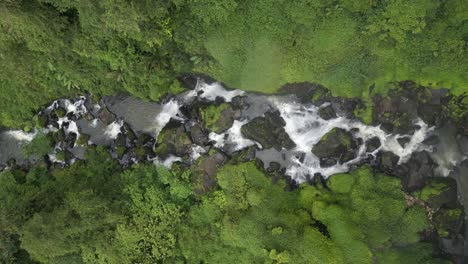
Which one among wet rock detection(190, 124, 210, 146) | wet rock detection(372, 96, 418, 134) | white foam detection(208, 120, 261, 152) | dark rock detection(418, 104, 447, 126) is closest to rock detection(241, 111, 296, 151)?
white foam detection(208, 120, 261, 152)

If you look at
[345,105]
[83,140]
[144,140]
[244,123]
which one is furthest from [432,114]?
[83,140]

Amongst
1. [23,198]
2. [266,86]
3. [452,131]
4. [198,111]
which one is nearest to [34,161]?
[23,198]

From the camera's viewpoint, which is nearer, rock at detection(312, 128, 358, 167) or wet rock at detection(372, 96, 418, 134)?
wet rock at detection(372, 96, 418, 134)

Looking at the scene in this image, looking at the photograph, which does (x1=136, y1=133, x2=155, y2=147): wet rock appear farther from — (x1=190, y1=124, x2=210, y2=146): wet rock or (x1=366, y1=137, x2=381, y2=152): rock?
(x1=366, y1=137, x2=381, y2=152): rock

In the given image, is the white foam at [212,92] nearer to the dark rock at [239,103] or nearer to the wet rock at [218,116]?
the dark rock at [239,103]

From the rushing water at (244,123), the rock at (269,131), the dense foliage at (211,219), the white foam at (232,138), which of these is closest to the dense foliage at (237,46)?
the rushing water at (244,123)

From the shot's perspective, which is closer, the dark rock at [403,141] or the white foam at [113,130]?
the dark rock at [403,141]

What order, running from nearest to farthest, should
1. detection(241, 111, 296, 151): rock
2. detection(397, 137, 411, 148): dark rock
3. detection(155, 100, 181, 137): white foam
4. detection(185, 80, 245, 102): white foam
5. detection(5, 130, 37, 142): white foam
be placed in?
detection(397, 137, 411, 148): dark rock → detection(241, 111, 296, 151): rock → detection(185, 80, 245, 102): white foam → detection(155, 100, 181, 137): white foam → detection(5, 130, 37, 142): white foam
